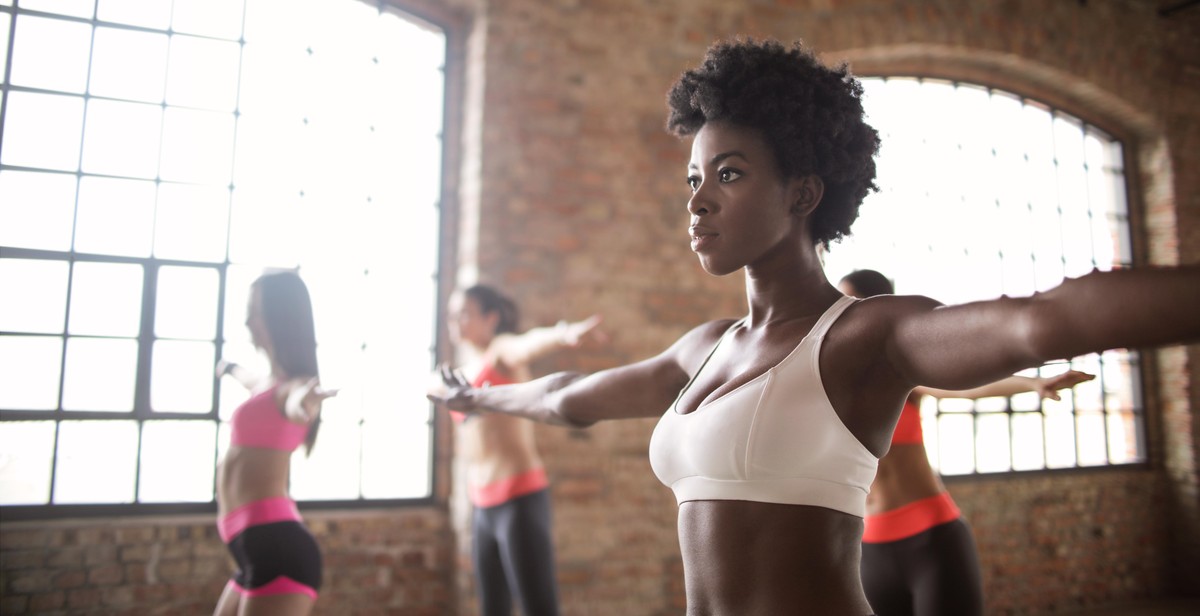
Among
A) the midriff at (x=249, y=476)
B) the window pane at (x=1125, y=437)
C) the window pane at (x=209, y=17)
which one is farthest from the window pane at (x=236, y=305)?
the window pane at (x=1125, y=437)

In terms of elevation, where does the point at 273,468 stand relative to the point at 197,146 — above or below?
below

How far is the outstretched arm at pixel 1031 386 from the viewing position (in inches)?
63.7

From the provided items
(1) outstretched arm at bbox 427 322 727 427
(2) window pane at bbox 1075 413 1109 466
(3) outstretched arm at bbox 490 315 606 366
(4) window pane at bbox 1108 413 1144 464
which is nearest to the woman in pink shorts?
(1) outstretched arm at bbox 427 322 727 427

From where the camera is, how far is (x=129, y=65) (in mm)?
3844

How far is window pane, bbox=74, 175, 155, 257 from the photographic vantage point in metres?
3.68

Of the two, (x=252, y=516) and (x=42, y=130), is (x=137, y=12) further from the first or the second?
(x=252, y=516)

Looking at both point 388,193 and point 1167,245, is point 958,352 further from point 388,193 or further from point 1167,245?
point 1167,245

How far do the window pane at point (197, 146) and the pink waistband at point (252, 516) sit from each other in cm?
196

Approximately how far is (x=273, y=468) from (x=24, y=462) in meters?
1.60

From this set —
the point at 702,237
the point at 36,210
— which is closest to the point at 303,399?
the point at 702,237

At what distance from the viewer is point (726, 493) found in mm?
1229

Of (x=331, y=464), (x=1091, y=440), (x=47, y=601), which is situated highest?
(x=1091, y=440)

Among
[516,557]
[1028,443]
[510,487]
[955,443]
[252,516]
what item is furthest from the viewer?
[1028,443]

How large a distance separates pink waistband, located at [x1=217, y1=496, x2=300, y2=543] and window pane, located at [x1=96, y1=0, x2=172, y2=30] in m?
2.60
